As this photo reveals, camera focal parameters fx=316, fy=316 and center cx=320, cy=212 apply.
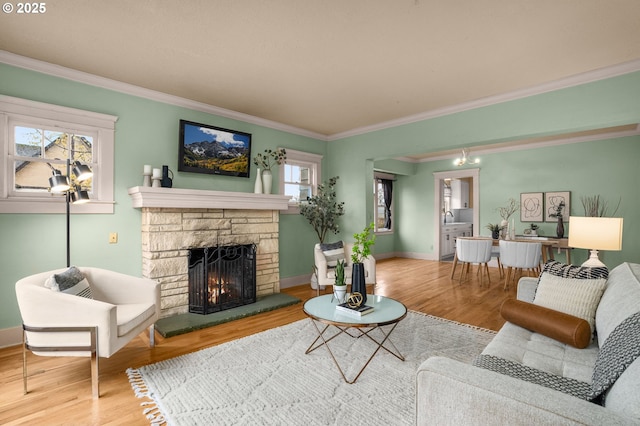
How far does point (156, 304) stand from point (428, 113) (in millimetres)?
4071

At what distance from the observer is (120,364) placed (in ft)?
8.54

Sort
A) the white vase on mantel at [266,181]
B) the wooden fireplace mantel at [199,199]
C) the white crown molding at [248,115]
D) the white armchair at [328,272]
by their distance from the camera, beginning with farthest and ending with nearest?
the white vase on mantel at [266,181]
the white armchair at [328,272]
the wooden fireplace mantel at [199,199]
the white crown molding at [248,115]

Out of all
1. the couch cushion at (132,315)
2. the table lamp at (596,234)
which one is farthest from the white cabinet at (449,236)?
→ the couch cushion at (132,315)

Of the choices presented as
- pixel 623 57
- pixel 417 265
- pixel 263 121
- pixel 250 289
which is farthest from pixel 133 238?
pixel 417 265

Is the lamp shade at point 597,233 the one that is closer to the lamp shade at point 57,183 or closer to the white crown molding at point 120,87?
the white crown molding at point 120,87

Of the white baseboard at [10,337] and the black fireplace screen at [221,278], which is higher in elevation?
the black fireplace screen at [221,278]

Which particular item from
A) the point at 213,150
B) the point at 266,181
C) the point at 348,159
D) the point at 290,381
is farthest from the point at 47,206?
the point at 348,159

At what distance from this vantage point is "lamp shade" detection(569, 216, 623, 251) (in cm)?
250

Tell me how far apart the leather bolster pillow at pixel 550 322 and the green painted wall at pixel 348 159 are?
2421 millimetres

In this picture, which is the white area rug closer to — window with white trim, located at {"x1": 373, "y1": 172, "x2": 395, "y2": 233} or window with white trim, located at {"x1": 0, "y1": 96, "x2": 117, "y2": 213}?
window with white trim, located at {"x1": 0, "y1": 96, "x2": 117, "y2": 213}

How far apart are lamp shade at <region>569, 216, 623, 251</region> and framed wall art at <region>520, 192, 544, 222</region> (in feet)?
13.9

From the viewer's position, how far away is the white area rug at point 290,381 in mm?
1916

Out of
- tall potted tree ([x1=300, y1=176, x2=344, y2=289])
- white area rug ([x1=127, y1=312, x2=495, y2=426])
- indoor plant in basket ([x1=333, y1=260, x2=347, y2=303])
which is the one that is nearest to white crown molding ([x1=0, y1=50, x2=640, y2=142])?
tall potted tree ([x1=300, y1=176, x2=344, y2=289])

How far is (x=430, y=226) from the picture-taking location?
26.5ft
